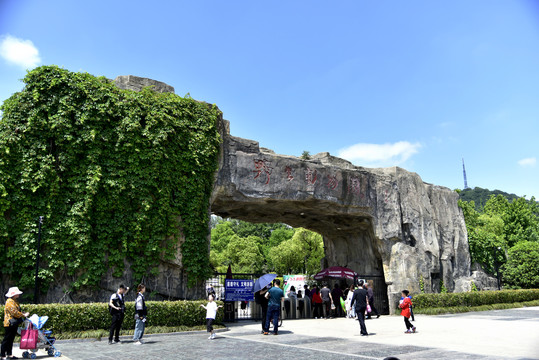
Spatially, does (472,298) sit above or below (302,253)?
below

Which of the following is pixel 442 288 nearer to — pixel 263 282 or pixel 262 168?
pixel 262 168

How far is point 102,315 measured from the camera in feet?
35.4

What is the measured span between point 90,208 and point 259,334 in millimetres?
6057

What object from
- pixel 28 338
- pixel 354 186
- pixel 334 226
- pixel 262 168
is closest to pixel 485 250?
pixel 334 226

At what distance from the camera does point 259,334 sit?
11297mm

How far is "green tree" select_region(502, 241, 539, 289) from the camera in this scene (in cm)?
2516

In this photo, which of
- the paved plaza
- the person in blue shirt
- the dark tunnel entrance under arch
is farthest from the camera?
the dark tunnel entrance under arch

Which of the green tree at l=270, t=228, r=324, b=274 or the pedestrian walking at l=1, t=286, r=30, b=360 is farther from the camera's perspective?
the green tree at l=270, t=228, r=324, b=274

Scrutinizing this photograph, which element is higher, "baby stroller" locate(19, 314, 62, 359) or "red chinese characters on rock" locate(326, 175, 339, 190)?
"red chinese characters on rock" locate(326, 175, 339, 190)

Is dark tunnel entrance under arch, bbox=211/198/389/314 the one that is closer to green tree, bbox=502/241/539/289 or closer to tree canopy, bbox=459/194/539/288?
tree canopy, bbox=459/194/539/288

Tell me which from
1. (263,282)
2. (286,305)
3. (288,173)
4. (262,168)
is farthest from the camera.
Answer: (286,305)

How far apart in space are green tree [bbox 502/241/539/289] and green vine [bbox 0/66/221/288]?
2125 centimetres

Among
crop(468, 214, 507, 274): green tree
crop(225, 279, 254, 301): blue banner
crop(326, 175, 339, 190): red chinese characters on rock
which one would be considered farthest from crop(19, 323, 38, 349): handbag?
crop(468, 214, 507, 274): green tree

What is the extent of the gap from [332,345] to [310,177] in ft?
29.4
